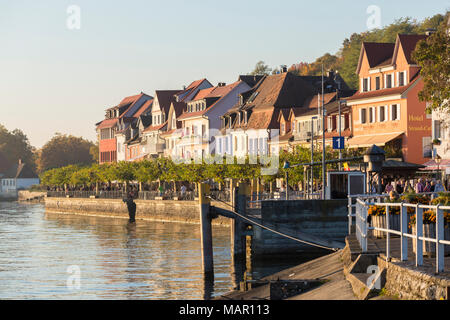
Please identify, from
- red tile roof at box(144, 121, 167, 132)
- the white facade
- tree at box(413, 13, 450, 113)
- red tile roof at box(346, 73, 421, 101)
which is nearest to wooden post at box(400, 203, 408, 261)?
tree at box(413, 13, 450, 113)

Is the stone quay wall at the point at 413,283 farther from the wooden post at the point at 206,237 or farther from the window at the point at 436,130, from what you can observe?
the window at the point at 436,130

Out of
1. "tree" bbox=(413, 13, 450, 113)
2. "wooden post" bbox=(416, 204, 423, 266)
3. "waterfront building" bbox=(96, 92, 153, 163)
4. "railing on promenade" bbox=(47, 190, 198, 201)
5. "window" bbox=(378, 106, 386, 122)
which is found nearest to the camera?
"wooden post" bbox=(416, 204, 423, 266)

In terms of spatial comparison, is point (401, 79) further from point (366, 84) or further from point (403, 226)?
point (403, 226)

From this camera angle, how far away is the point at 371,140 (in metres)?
72.7

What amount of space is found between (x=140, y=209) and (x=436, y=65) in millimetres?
53734

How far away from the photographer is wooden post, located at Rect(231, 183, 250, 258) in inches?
1613

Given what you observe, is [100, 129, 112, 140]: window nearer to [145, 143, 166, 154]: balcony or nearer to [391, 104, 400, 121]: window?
[145, 143, 166, 154]: balcony

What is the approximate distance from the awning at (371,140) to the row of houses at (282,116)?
3.9 inches

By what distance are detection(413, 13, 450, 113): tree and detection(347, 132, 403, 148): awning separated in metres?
28.0

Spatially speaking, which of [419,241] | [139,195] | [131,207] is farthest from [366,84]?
[419,241]

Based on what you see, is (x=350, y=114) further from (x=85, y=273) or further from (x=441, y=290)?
(x=441, y=290)

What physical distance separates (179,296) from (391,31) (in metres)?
108

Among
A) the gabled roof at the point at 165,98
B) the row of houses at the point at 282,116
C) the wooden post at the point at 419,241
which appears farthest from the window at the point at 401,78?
the gabled roof at the point at 165,98

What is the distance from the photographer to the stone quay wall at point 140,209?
3041 inches
